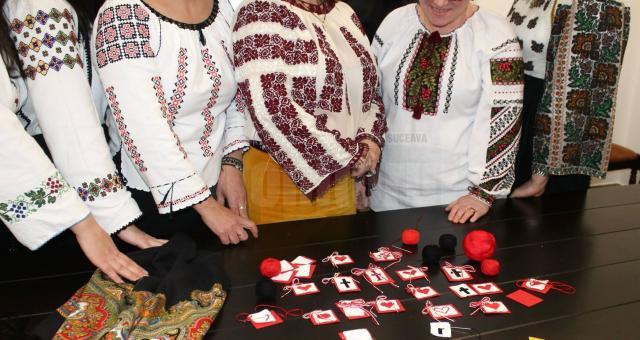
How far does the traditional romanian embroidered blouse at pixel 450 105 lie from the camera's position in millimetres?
1914

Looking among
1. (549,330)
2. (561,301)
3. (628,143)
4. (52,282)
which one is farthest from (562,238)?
(628,143)

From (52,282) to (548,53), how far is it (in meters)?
1.70

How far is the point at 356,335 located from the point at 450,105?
987 mm

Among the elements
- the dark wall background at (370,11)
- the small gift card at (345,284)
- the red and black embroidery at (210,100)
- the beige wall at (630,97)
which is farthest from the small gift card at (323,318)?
the beige wall at (630,97)

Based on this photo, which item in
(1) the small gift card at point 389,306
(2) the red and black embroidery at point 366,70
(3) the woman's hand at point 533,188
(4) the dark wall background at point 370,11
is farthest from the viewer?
(4) the dark wall background at point 370,11

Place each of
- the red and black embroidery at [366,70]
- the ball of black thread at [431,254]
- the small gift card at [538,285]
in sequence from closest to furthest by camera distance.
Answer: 1. the small gift card at [538,285]
2. the ball of black thread at [431,254]
3. the red and black embroidery at [366,70]

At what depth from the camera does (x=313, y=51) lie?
1.79 metres

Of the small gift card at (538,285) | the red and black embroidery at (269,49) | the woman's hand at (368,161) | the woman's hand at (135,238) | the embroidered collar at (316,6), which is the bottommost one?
the small gift card at (538,285)

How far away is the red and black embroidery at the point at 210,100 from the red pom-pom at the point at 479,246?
814mm

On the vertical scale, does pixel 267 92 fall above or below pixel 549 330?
above

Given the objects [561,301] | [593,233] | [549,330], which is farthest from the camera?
[593,233]

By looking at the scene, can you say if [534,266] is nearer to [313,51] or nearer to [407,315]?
[407,315]

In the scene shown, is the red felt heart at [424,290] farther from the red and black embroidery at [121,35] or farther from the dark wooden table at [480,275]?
the red and black embroidery at [121,35]

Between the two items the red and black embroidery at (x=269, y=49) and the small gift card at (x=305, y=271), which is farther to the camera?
the red and black embroidery at (x=269, y=49)
